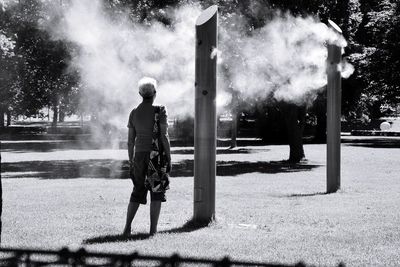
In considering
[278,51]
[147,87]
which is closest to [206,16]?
[147,87]

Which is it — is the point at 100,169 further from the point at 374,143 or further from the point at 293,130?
the point at 374,143

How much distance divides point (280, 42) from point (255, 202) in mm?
9178

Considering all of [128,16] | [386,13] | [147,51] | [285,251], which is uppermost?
[386,13]

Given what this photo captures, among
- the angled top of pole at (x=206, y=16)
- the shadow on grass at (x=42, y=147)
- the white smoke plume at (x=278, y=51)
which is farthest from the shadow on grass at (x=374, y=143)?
the angled top of pole at (x=206, y=16)

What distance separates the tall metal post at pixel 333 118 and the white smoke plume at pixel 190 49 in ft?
14.0

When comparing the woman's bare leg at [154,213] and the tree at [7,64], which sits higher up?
the tree at [7,64]

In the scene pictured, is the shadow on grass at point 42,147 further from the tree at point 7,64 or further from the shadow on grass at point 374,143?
the shadow on grass at point 374,143

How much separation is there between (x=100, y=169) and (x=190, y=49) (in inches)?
208

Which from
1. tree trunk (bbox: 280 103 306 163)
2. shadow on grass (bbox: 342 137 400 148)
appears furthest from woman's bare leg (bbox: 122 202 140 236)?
shadow on grass (bbox: 342 137 400 148)

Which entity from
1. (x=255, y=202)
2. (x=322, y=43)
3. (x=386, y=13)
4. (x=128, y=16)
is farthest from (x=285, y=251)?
(x=386, y=13)

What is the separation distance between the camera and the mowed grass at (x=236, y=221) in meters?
6.72

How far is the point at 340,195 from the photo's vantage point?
41.4 feet

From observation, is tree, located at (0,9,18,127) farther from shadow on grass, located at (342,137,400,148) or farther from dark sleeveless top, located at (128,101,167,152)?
shadow on grass, located at (342,137,400,148)

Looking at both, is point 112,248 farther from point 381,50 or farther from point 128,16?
point 381,50
